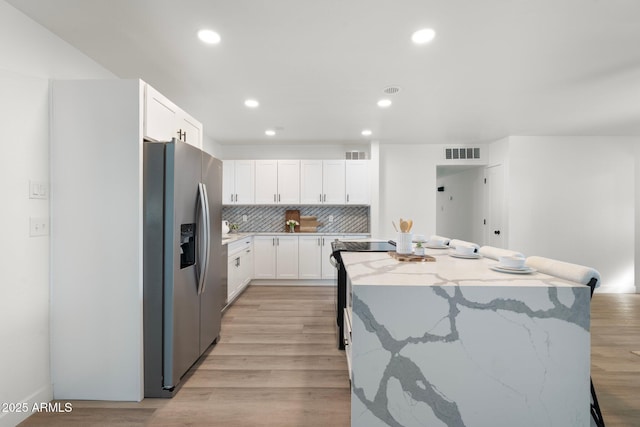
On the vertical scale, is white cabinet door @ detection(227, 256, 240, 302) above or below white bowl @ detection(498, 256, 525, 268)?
below

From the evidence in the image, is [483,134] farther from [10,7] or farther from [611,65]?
[10,7]

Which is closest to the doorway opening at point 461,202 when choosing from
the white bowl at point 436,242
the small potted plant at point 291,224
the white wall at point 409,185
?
the white wall at point 409,185

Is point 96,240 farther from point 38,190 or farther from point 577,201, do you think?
point 577,201

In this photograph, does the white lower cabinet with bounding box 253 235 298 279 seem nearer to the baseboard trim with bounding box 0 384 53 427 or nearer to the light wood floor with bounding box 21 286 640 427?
the light wood floor with bounding box 21 286 640 427

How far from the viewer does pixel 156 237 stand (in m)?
1.95

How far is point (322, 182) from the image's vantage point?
501cm

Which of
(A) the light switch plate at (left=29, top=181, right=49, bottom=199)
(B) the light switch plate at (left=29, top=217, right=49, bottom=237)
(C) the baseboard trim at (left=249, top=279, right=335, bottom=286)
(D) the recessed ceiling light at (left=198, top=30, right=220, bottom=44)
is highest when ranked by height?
(D) the recessed ceiling light at (left=198, top=30, right=220, bottom=44)

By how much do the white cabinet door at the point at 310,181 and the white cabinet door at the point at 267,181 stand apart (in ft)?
1.55

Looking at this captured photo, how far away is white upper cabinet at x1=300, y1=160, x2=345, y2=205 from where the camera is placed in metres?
5.00

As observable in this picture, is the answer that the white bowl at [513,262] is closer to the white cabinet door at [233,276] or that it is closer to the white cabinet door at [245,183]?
the white cabinet door at [233,276]

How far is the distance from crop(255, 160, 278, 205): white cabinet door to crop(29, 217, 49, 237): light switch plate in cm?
326

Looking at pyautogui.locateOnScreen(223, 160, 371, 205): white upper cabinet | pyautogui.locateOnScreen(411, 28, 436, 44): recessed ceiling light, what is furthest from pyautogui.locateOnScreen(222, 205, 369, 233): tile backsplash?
pyautogui.locateOnScreen(411, 28, 436, 44): recessed ceiling light

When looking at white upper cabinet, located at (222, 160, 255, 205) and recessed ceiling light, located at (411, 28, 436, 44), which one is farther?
white upper cabinet, located at (222, 160, 255, 205)

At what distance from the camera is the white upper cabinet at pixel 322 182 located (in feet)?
16.4
